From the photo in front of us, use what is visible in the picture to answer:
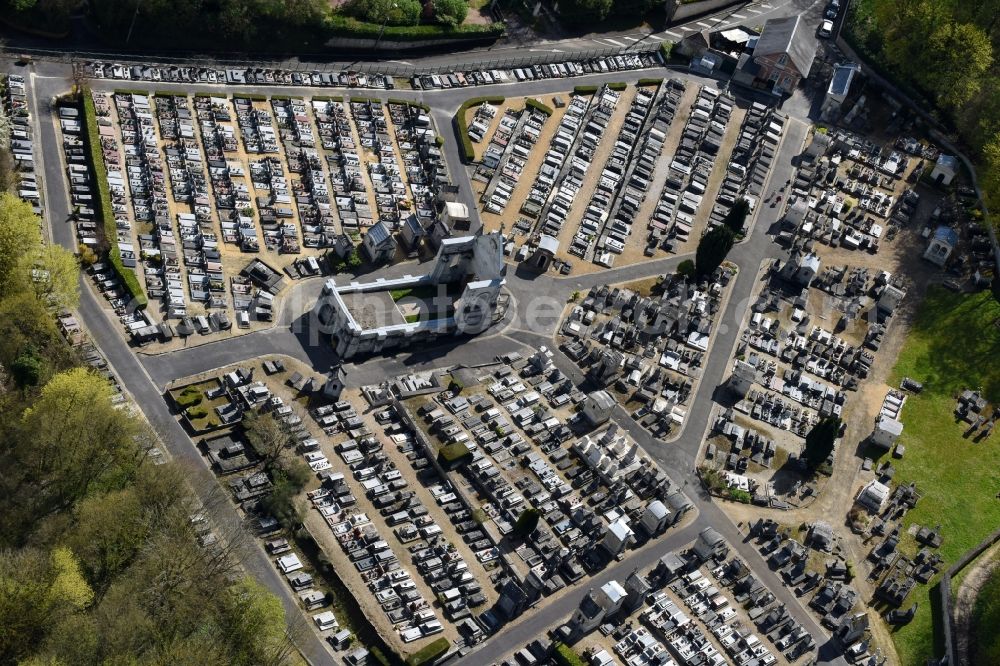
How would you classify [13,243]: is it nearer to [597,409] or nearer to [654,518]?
[597,409]

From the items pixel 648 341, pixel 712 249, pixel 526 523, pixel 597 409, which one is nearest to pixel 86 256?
pixel 526 523

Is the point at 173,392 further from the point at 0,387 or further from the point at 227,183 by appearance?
the point at 227,183

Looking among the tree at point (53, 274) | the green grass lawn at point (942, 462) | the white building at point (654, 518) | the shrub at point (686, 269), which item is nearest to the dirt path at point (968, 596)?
the green grass lawn at point (942, 462)

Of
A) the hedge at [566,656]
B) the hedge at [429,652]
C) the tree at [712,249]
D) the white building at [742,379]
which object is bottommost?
the hedge at [429,652]

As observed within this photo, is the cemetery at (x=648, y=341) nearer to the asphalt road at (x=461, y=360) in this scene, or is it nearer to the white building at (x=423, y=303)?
the asphalt road at (x=461, y=360)

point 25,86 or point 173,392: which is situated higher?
point 25,86

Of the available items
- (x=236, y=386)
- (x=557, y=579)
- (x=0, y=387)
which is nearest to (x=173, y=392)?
(x=236, y=386)
